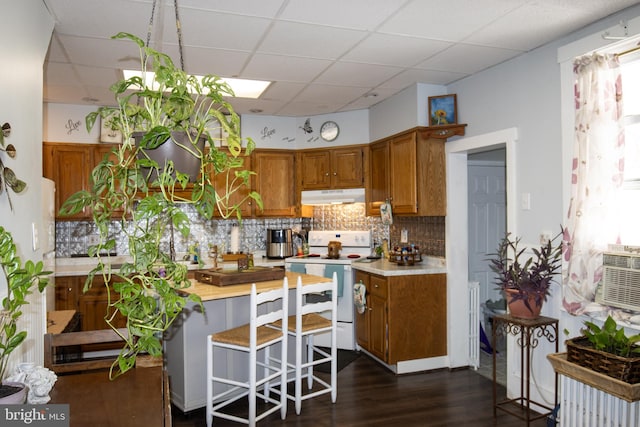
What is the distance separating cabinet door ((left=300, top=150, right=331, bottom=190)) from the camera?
216 inches

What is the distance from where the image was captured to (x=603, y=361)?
7.82ft

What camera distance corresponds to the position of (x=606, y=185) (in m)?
2.76

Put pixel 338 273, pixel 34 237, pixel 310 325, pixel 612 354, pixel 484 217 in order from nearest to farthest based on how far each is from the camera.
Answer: pixel 34 237
pixel 612 354
pixel 310 325
pixel 338 273
pixel 484 217

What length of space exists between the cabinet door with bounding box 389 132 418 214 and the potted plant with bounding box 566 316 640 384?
80.5 inches

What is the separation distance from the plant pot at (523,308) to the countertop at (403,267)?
1125 millimetres

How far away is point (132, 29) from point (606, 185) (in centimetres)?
305

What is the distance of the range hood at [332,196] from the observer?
208 inches

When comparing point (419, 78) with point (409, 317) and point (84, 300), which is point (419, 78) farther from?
point (84, 300)

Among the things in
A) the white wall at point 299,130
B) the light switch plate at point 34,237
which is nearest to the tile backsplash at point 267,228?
the white wall at point 299,130

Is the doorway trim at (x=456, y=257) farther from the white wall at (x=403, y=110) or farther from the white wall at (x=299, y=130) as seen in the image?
the white wall at (x=299, y=130)

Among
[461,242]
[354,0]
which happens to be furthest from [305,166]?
[354,0]

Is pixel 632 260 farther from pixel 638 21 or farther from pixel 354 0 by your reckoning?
pixel 354 0

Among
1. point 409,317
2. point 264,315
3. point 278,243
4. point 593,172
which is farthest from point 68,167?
point 593,172

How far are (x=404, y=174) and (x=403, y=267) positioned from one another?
0.88 m
